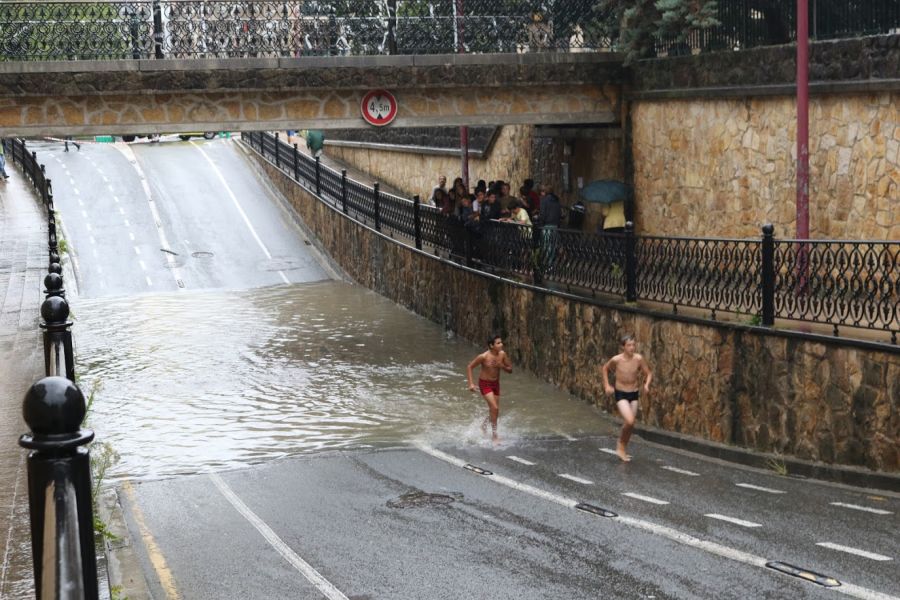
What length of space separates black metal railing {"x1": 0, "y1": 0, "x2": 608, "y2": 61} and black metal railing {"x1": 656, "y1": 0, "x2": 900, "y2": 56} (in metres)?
2.26

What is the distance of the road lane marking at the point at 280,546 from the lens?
9.54 m

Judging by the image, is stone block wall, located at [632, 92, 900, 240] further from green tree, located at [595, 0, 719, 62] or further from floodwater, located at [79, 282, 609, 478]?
floodwater, located at [79, 282, 609, 478]

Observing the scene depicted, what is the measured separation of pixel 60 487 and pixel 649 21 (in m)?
20.7

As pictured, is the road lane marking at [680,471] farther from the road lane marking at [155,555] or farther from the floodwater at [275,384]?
the road lane marking at [155,555]

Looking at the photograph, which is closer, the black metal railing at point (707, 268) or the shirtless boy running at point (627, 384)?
the black metal railing at point (707, 268)

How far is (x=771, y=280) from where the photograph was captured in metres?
14.5

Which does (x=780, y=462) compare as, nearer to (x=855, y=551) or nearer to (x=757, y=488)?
(x=757, y=488)

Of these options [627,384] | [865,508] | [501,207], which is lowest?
[865,508]

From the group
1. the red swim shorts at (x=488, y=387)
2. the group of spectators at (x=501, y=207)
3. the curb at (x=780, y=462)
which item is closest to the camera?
the curb at (x=780, y=462)

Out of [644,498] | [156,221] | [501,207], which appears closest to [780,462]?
[644,498]

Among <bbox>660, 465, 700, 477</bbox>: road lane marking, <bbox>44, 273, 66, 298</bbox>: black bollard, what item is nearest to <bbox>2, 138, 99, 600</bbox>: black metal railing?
<bbox>44, 273, 66, 298</bbox>: black bollard

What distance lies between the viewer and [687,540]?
34.6 feet

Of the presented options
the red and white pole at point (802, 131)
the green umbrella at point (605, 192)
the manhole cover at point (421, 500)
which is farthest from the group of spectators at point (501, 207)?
the manhole cover at point (421, 500)

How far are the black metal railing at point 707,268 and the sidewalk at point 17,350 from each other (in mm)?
7869
